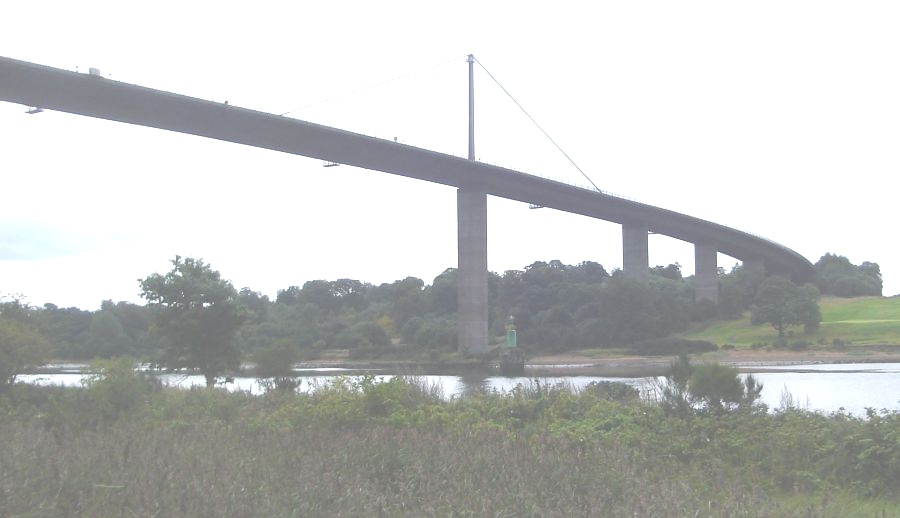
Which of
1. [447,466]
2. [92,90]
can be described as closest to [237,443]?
[447,466]

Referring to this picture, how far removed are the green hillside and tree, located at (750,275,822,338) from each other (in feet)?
2.93

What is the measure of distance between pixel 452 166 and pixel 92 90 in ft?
87.8

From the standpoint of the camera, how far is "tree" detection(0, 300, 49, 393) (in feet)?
67.1

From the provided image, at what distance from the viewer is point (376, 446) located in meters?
9.44

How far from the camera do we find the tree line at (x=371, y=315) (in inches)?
1200

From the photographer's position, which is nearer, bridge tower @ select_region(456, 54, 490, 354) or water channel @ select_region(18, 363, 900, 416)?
water channel @ select_region(18, 363, 900, 416)

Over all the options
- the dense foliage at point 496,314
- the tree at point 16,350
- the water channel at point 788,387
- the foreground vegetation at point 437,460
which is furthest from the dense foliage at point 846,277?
the tree at point 16,350

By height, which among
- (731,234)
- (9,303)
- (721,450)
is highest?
(731,234)

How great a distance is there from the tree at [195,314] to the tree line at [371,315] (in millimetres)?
37

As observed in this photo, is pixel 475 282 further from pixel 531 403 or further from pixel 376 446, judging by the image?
pixel 376 446

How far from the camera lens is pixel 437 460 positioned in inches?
330

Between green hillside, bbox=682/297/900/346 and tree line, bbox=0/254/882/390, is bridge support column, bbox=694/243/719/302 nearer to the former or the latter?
tree line, bbox=0/254/882/390

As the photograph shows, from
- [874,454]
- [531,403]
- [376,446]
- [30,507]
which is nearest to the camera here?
[30,507]

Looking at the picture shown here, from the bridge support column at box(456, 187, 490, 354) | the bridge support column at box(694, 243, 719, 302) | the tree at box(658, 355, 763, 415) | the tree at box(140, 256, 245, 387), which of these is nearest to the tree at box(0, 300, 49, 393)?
the tree at box(140, 256, 245, 387)
